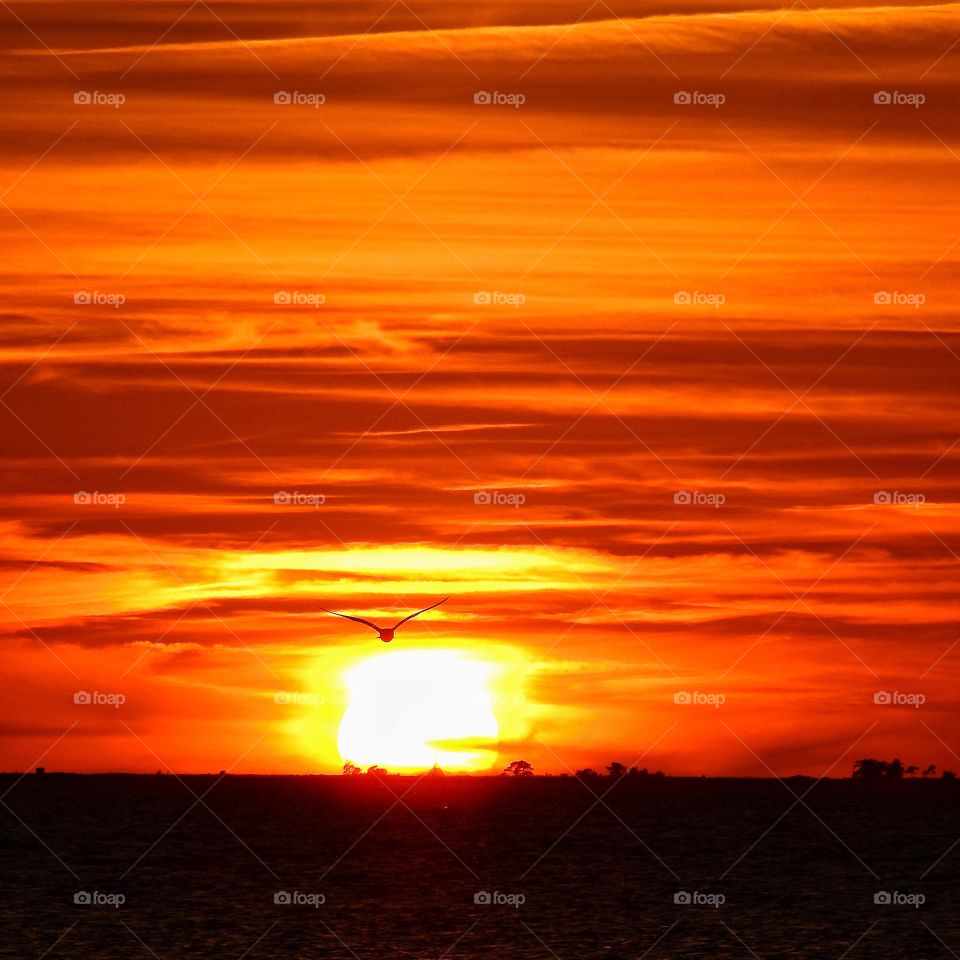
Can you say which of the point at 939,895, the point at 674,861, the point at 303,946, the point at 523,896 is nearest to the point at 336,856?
the point at 674,861

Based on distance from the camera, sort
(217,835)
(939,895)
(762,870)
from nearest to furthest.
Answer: (939,895) < (762,870) < (217,835)

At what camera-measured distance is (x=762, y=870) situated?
138 m

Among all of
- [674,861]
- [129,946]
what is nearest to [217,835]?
[674,861]

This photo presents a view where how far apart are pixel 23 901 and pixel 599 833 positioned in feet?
295

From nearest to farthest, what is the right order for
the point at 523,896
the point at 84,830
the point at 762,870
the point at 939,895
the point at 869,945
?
the point at 869,945, the point at 523,896, the point at 939,895, the point at 762,870, the point at 84,830

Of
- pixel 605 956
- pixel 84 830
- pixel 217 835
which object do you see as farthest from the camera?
pixel 84 830

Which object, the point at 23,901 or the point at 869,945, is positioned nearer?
the point at 869,945

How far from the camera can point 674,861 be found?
147 metres

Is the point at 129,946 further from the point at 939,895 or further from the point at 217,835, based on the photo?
the point at 217,835

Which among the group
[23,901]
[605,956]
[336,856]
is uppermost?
[336,856]

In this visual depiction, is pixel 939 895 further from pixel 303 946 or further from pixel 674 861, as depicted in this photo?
pixel 303 946

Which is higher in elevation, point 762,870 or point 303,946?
point 762,870

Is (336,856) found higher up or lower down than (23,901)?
higher up

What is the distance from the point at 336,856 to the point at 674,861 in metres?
26.5
